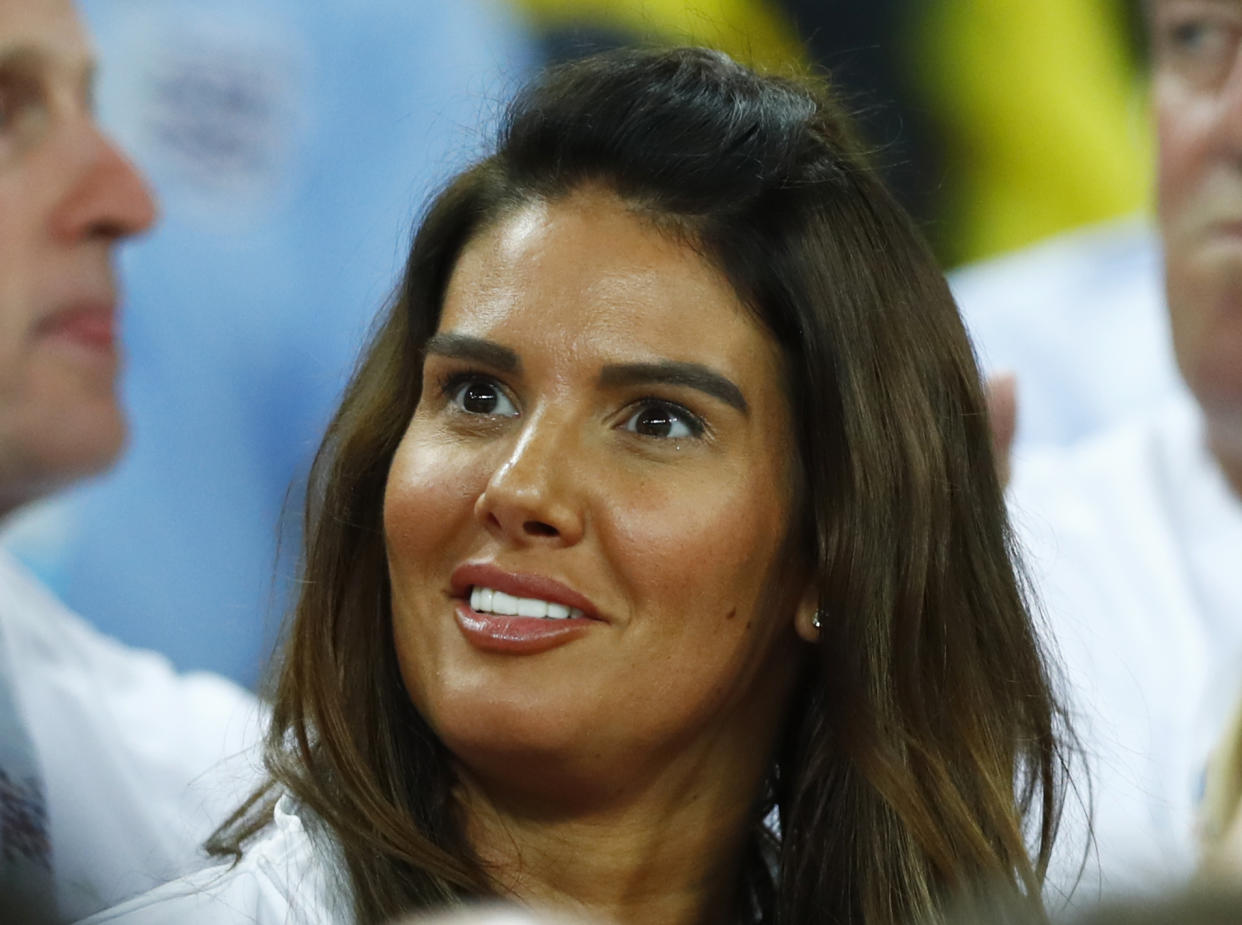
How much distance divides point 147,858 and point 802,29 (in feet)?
5.15

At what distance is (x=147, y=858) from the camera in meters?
2.30

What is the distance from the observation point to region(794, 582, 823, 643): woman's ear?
1799 millimetres

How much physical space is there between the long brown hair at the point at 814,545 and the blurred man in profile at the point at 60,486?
0.53 metres

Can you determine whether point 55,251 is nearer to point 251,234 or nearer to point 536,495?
point 251,234

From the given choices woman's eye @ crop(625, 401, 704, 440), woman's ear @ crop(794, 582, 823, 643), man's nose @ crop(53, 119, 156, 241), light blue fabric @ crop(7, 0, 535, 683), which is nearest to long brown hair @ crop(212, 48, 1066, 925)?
woman's ear @ crop(794, 582, 823, 643)

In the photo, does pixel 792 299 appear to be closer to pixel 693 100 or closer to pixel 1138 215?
pixel 693 100

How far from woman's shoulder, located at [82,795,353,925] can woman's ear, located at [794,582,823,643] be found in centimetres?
52


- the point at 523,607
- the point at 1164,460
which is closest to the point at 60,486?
the point at 523,607

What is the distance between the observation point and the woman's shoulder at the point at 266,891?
156 cm

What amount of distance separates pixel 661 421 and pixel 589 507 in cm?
12

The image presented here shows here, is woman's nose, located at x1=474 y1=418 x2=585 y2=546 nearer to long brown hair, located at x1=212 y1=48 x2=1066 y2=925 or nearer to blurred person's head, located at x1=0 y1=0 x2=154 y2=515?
long brown hair, located at x1=212 y1=48 x2=1066 y2=925

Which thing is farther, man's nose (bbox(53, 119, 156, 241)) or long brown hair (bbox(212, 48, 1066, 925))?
man's nose (bbox(53, 119, 156, 241))

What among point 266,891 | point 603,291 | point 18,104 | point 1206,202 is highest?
point 1206,202

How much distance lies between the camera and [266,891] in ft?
5.36
